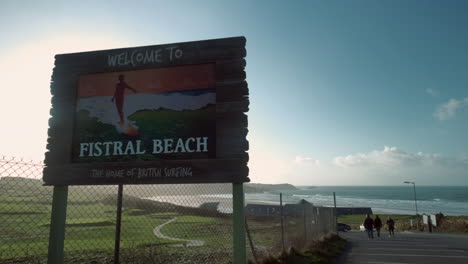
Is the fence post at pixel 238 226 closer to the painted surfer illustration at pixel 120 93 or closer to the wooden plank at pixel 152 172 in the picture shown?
the wooden plank at pixel 152 172

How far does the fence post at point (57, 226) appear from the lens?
5.05 metres

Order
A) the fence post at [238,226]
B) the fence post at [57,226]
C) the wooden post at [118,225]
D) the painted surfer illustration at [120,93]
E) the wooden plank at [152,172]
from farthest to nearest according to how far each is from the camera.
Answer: the painted surfer illustration at [120,93] < the fence post at [57,226] < the wooden post at [118,225] < the wooden plank at [152,172] < the fence post at [238,226]

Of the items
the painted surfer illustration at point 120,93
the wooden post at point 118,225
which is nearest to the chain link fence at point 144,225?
the wooden post at point 118,225

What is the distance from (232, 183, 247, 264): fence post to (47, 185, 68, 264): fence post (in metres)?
3.04

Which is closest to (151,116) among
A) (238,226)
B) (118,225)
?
(118,225)

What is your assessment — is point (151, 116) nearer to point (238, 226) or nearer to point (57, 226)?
point (238, 226)

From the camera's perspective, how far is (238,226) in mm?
4730

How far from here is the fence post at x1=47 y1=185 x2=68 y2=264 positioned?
5047 millimetres

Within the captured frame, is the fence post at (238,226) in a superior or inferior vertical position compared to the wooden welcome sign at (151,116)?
inferior

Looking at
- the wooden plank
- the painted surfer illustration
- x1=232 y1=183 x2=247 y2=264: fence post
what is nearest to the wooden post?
the wooden plank

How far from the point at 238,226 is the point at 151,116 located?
239 cm

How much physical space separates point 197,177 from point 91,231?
15.0 meters

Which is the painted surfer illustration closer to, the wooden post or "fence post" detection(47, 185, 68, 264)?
the wooden post

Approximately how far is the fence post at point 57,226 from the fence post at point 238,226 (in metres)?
3.04
